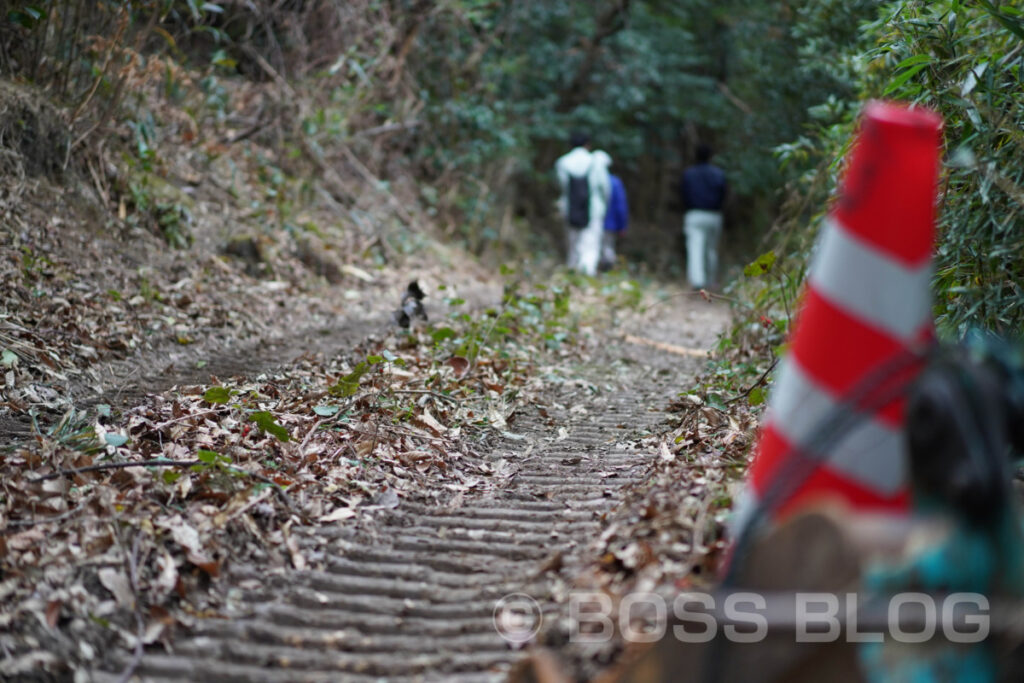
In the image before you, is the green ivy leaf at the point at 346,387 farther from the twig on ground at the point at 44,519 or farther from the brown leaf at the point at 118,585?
the brown leaf at the point at 118,585

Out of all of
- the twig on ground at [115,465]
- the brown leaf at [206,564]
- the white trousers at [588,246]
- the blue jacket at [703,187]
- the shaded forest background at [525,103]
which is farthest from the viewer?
the white trousers at [588,246]

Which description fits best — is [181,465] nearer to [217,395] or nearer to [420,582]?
[217,395]

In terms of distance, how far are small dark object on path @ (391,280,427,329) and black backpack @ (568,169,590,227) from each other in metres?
6.18

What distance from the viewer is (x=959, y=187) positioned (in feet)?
12.3

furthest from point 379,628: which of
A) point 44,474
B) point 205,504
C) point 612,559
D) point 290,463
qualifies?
point 44,474

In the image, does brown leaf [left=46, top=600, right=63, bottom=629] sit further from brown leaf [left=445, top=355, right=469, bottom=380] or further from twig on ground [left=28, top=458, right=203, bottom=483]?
brown leaf [left=445, top=355, right=469, bottom=380]

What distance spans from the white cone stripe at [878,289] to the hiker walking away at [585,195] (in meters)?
10.9

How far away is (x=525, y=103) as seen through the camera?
1455cm

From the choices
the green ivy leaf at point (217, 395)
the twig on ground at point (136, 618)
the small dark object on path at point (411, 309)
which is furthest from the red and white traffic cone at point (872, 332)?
the small dark object on path at point (411, 309)

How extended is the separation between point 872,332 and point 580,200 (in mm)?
10991

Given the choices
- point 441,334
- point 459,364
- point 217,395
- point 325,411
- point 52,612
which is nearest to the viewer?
point 52,612

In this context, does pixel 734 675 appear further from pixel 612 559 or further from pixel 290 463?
pixel 290 463

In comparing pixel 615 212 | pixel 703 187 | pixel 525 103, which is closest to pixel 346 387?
pixel 703 187

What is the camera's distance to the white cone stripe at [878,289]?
5.71 ft
